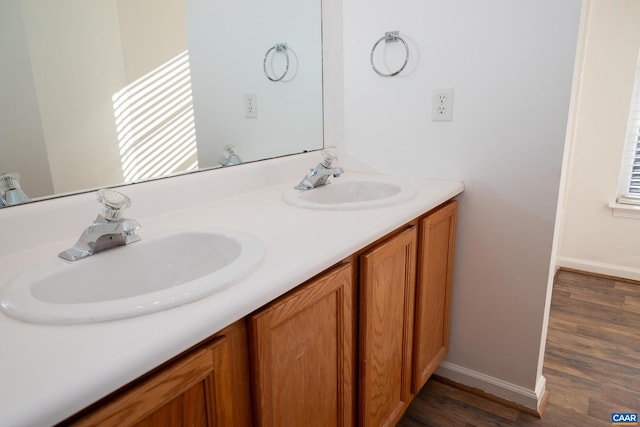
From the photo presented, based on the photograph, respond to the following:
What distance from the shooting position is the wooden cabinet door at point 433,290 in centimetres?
137

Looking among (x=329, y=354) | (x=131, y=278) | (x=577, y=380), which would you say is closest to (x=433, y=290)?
(x=329, y=354)

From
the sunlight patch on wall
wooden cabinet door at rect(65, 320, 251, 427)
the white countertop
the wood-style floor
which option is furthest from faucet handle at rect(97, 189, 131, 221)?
the wood-style floor

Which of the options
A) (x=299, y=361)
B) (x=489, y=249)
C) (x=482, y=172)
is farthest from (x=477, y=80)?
(x=299, y=361)

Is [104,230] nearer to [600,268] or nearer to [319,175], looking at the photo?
[319,175]

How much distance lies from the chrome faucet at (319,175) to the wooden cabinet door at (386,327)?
39 cm

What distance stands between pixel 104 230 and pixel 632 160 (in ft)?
9.58

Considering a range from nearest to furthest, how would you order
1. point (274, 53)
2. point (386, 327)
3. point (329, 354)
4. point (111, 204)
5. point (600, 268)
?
point (111, 204)
point (329, 354)
point (386, 327)
point (274, 53)
point (600, 268)

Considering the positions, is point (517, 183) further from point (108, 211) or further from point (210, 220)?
point (108, 211)

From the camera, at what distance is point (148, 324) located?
57cm

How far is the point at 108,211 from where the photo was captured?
0.84m

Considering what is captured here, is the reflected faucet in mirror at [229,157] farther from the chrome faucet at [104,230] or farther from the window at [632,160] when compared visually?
the window at [632,160]

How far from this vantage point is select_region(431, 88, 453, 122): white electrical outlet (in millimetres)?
1533

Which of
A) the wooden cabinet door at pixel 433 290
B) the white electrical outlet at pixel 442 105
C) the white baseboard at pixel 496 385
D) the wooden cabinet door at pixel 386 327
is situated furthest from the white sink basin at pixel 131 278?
the white baseboard at pixel 496 385

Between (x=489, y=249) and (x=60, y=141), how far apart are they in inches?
54.3
